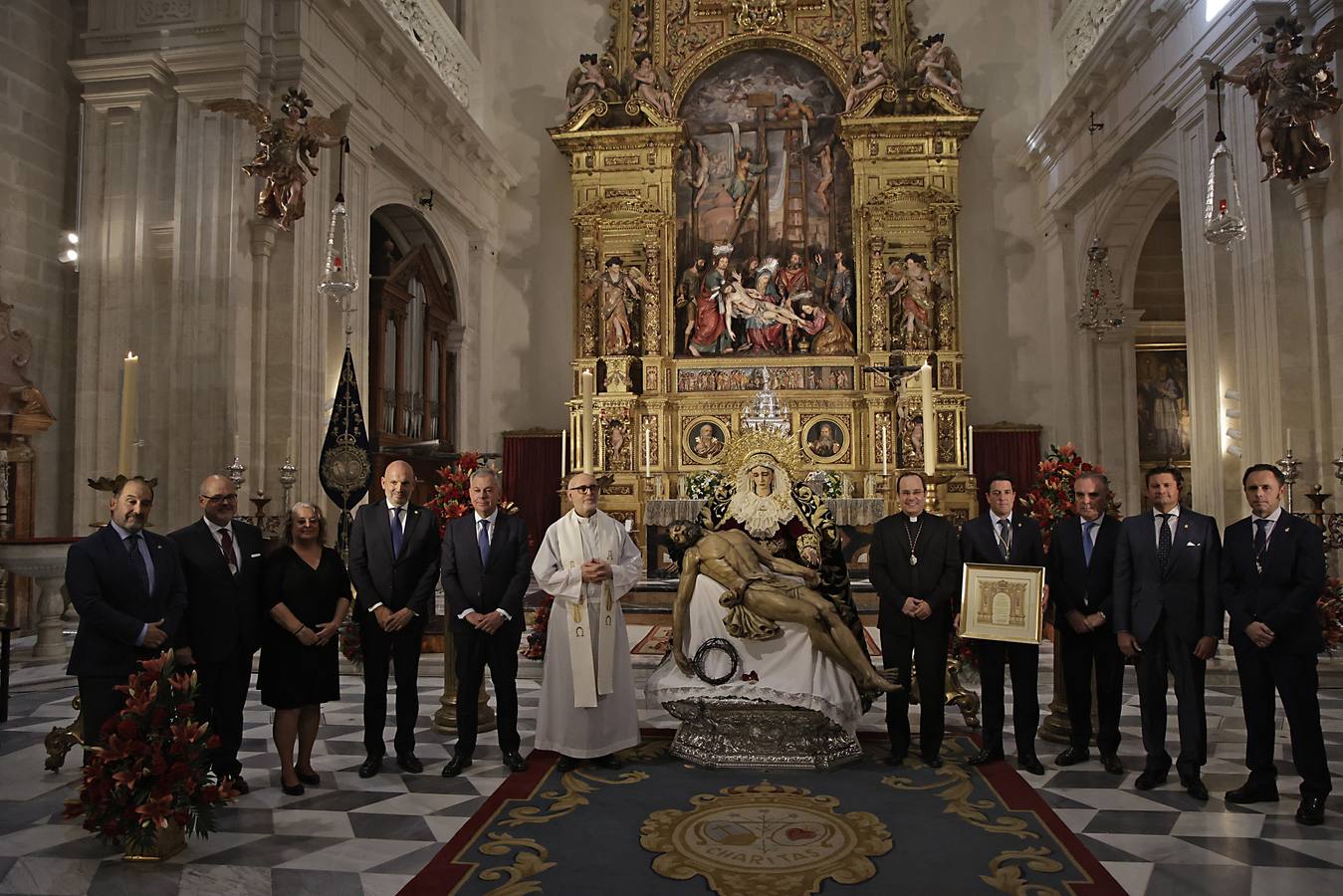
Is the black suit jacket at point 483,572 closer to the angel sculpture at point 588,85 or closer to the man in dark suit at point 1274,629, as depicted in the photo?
the man in dark suit at point 1274,629

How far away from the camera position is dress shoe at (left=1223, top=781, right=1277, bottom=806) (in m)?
4.38

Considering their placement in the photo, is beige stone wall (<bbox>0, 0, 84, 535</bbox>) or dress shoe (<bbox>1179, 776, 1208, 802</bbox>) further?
beige stone wall (<bbox>0, 0, 84, 535</bbox>)

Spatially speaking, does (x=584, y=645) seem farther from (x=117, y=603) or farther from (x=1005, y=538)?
(x=1005, y=538)

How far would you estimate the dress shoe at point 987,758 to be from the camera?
496 cm

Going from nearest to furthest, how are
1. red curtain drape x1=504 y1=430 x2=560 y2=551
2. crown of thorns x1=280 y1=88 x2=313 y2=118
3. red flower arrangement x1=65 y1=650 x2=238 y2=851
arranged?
red flower arrangement x1=65 y1=650 x2=238 y2=851, crown of thorns x1=280 y1=88 x2=313 y2=118, red curtain drape x1=504 y1=430 x2=560 y2=551

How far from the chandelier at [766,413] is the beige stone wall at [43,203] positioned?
7876 millimetres

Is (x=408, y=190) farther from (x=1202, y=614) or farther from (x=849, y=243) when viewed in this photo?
(x=1202, y=614)

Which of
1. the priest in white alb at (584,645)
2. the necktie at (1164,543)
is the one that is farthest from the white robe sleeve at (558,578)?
the necktie at (1164,543)

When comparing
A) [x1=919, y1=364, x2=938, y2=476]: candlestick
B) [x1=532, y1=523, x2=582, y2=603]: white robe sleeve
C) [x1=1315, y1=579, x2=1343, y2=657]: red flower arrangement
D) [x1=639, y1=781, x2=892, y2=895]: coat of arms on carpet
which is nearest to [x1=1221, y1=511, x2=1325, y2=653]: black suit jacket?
[x1=639, y1=781, x2=892, y2=895]: coat of arms on carpet

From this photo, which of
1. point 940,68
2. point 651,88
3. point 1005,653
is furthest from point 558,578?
point 940,68

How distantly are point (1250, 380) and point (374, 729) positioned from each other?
797 cm

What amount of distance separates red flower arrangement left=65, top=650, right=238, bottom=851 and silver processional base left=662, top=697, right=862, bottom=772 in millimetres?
2351

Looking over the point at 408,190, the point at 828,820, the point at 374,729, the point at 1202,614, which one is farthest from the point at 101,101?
the point at 1202,614

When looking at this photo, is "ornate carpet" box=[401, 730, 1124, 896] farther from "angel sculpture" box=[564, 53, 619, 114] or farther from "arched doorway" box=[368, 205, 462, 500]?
"angel sculpture" box=[564, 53, 619, 114]
